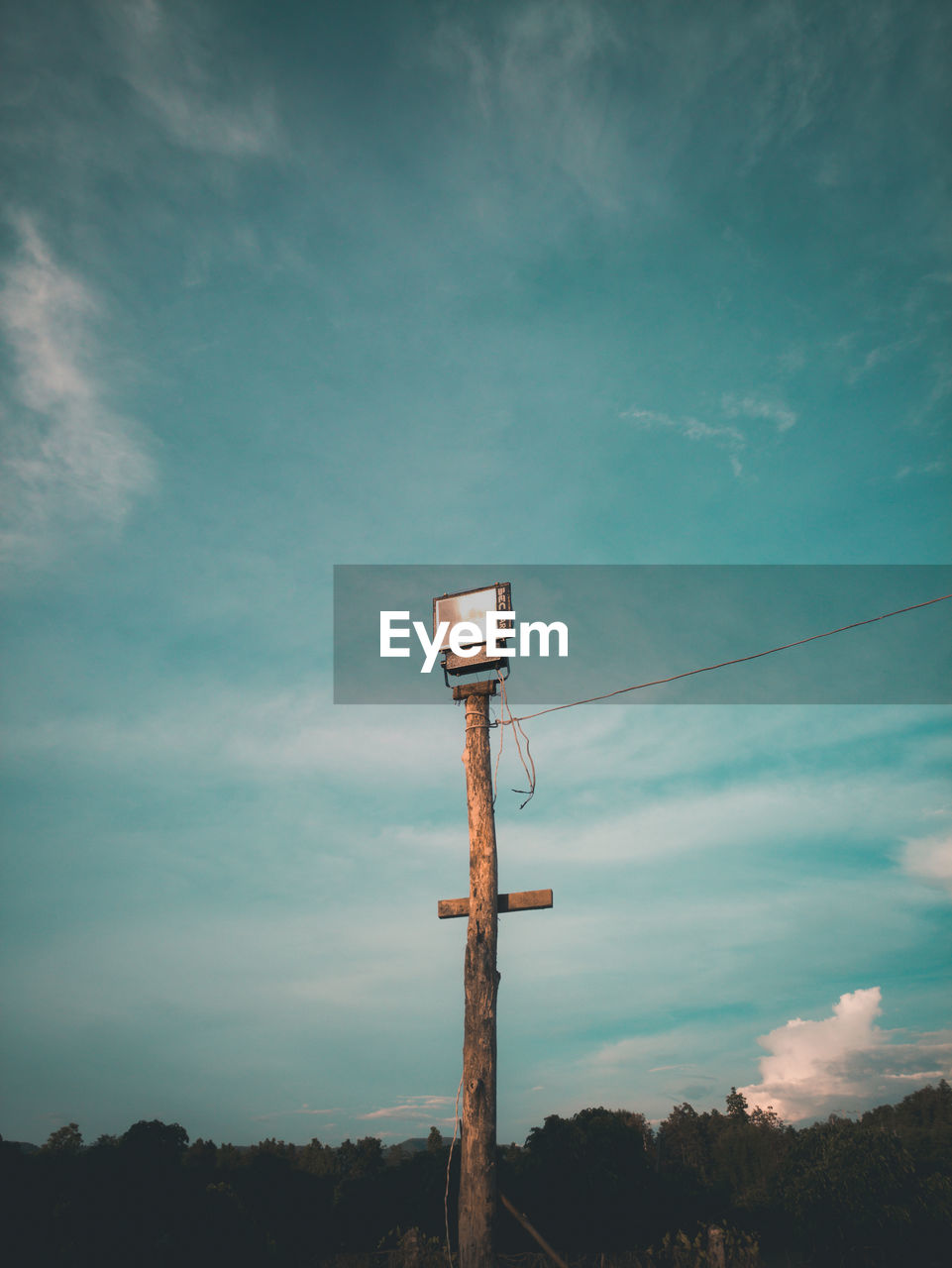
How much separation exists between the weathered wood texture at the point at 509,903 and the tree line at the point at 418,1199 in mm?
16575

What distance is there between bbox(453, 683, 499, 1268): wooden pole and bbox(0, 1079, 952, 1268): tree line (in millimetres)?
15833

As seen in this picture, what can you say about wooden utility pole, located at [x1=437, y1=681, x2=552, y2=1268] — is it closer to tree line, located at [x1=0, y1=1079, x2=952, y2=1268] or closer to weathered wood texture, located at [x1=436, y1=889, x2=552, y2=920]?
weathered wood texture, located at [x1=436, y1=889, x2=552, y2=920]

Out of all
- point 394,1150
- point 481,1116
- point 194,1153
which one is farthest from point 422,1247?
point 394,1150

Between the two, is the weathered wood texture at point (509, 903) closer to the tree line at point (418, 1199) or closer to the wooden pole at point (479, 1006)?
the wooden pole at point (479, 1006)

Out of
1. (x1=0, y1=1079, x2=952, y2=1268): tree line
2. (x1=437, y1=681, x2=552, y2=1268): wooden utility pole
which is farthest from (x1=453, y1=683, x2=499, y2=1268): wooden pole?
(x1=0, y1=1079, x2=952, y2=1268): tree line

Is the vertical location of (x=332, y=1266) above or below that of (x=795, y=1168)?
above

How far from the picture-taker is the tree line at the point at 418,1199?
22.1 m

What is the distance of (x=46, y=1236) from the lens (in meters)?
20.2

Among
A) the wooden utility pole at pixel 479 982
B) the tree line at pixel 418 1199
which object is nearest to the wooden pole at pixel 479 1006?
the wooden utility pole at pixel 479 982

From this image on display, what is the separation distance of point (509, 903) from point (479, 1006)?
1089 mm

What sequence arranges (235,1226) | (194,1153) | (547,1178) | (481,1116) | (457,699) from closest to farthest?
(481,1116) < (457,699) < (235,1226) < (547,1178) < (194,1153)

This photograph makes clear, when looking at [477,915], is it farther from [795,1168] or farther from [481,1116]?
[795,1168]

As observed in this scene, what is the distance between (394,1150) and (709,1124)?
4451cm

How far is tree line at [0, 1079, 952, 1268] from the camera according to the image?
72.5 feet
